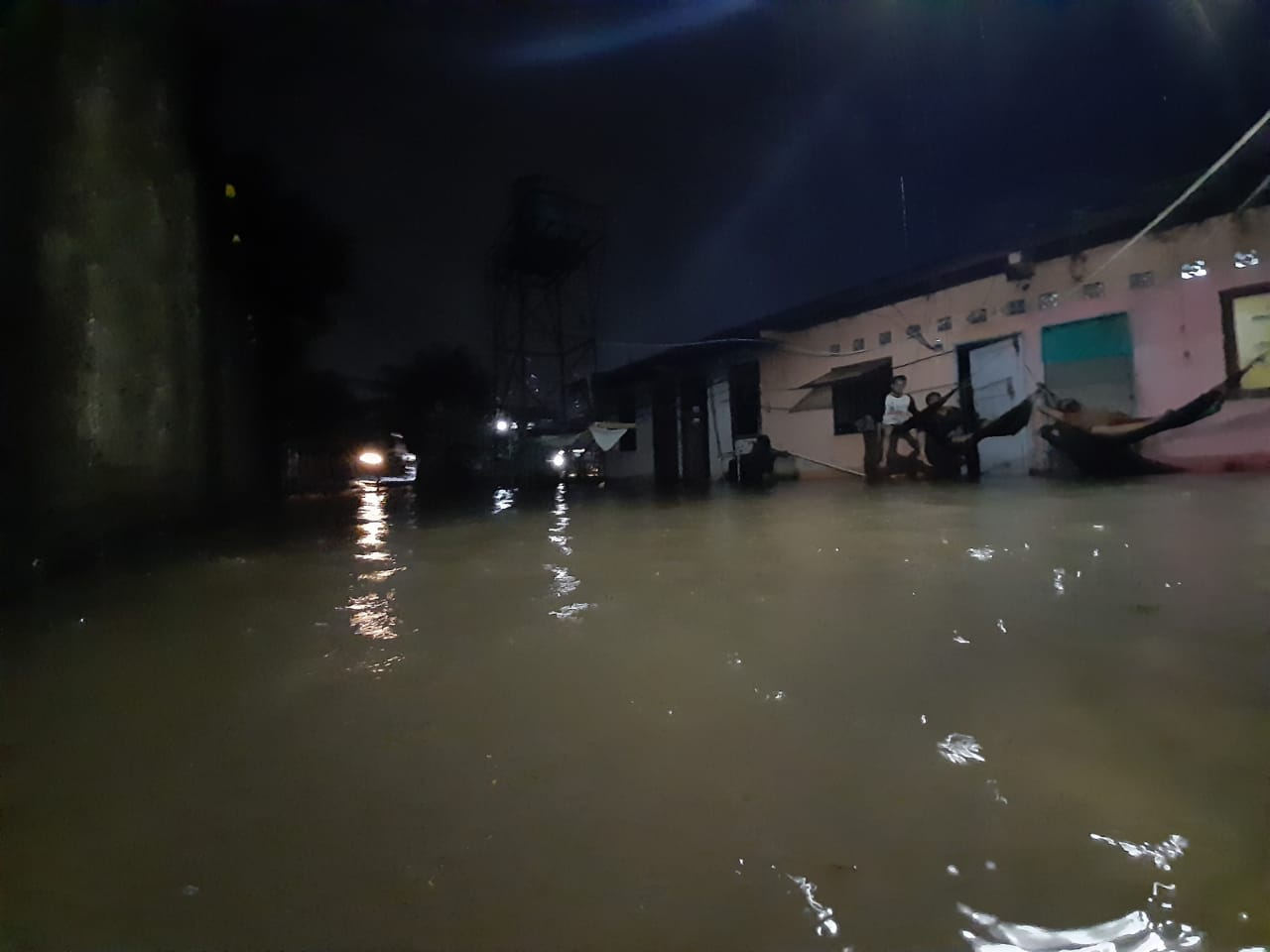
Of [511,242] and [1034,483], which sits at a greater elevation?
[511,242]

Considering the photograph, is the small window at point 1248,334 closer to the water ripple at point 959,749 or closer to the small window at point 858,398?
the small window at point 858,398

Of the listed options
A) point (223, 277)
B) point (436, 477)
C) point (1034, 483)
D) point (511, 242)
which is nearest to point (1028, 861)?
point (1034, 483)

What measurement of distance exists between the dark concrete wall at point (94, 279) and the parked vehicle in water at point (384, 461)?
20.0m

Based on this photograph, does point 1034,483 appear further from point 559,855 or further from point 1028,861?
point 559,855

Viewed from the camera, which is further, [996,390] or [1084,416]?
[996,390]

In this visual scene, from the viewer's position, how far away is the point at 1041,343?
9406 millimetres

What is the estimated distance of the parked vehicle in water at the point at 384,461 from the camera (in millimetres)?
27152

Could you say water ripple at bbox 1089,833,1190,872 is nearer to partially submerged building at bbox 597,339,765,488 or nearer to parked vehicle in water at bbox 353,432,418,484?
partially submerged building at bbox 597,339,765,488

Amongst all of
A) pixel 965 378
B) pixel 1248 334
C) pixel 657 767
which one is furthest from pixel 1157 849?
pixel 965 378

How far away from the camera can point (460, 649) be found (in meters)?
2.66

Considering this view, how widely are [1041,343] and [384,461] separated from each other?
26263 millimetres

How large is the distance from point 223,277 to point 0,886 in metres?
9.38

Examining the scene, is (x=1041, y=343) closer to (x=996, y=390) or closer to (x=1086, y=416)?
(x=996, y=390)

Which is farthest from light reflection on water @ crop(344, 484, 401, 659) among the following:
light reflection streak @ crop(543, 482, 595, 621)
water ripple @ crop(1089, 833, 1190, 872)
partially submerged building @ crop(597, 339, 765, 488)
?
partially submerged building @ crop(597, 339, 765, 488)
